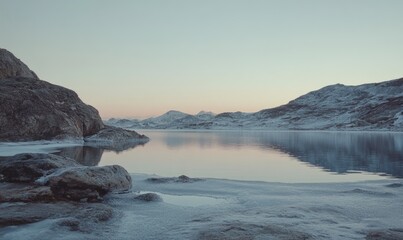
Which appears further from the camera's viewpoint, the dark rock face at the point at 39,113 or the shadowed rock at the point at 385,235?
the dark rock face at the point at 39,113

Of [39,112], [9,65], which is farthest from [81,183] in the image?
[9,65]

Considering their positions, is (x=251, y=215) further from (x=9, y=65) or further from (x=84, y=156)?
(x=9, y=65)

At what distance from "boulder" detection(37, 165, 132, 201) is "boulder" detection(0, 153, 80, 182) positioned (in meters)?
1.97

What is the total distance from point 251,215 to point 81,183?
6.43m

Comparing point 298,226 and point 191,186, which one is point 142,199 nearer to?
point 191,186

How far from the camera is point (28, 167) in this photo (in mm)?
15742

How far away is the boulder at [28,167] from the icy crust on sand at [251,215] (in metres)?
4.02

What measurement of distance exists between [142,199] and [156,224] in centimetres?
333

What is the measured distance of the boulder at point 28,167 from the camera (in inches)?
608

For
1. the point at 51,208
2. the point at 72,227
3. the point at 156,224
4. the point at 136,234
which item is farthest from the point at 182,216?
the point at 51,208

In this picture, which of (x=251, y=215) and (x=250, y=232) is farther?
(x=251, y=215)

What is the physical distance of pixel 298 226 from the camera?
9289mm

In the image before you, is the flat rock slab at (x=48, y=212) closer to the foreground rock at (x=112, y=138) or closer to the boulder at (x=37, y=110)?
the boulder at (x=37, y=110)

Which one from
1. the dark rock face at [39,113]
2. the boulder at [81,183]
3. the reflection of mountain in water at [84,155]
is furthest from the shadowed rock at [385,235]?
the dark rock face at [39,113]
